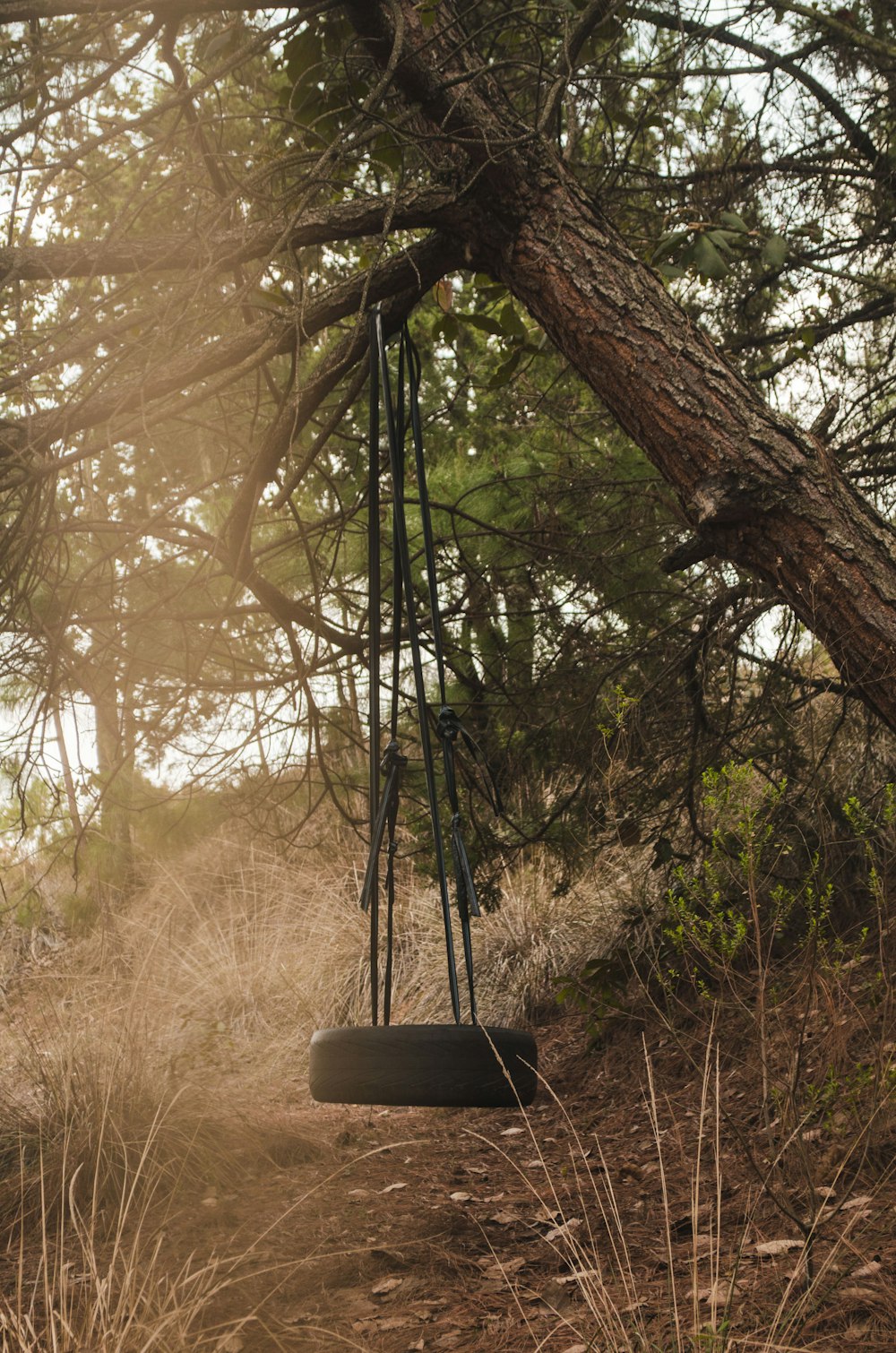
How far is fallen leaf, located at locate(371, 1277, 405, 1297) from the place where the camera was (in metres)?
2.63

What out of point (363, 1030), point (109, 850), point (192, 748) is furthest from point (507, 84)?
point (109, 850)

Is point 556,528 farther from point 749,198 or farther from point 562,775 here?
point 749,198

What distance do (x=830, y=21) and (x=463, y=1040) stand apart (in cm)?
347

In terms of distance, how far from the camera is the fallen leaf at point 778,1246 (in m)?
2.32

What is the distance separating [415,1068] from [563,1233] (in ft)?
2.92

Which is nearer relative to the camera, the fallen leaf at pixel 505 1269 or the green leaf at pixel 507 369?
the fallen leaf at pixel 505 1269

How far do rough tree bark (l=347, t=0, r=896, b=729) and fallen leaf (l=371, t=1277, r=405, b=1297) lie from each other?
6.04 feet

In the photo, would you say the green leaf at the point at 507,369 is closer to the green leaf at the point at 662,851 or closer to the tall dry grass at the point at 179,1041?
the green leaf at the point at 662,851

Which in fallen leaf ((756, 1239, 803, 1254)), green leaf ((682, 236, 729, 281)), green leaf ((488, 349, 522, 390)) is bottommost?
fallen leaf ((756, 1239, 803, 1254))

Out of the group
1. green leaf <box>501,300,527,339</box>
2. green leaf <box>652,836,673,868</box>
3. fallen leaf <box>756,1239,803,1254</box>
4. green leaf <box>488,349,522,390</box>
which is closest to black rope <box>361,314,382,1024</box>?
fallen leaf <box>756,1239,803,1254</box>

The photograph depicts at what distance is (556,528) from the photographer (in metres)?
4.29

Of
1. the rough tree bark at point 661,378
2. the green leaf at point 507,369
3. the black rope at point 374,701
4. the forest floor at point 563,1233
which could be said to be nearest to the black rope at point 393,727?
the black rope at point 374,701

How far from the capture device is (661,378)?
2.83m

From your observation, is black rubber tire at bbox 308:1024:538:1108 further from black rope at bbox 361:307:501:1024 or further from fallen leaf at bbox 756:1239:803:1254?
fallen leaf at bbox 756:1239:803:1254
